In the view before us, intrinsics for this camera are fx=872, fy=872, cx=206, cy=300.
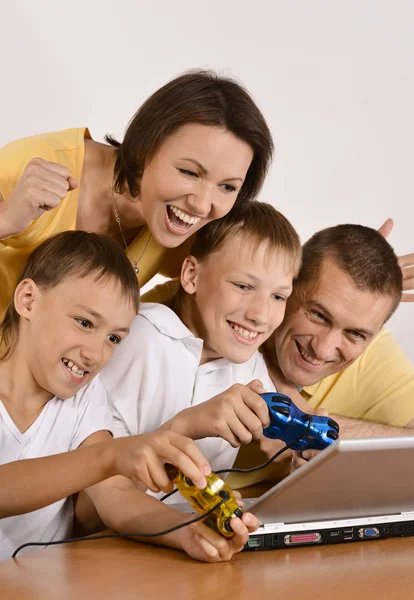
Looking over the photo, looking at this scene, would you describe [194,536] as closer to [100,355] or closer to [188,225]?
[100,355]

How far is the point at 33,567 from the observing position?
1.10 metres

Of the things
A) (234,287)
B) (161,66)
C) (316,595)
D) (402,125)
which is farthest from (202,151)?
(402,125)

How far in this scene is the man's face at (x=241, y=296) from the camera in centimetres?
181

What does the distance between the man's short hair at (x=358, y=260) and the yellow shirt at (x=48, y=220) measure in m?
0.32

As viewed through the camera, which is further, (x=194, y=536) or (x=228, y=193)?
(x=228, y=193)

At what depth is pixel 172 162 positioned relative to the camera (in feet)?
6.27

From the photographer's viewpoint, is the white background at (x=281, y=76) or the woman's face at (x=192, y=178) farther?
the white background at (x=281, y=76)

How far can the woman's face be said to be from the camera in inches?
74.4

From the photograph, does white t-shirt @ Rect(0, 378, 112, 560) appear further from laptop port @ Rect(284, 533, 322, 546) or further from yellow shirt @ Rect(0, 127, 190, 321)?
laptop port @ Rect(284, 533, 322, 546)

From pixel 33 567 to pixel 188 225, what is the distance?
103cm

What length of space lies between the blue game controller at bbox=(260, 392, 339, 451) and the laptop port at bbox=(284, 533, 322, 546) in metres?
0.15

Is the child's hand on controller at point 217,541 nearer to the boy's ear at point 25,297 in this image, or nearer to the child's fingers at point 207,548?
the child's fingers at point 207,548

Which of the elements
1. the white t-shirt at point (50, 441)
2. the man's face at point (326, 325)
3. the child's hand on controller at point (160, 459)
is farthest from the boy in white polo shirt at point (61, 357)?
the man's face at point (326, 325)

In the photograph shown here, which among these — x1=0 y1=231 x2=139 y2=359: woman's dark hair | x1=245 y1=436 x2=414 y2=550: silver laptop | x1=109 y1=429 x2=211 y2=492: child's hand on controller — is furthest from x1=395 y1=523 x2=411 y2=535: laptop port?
x1=0 y1=231 x2=139 y2=359: woman's dark hair
